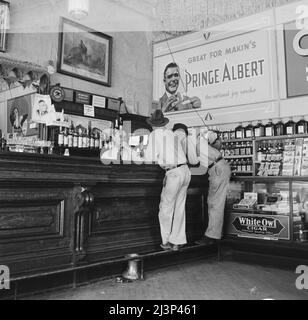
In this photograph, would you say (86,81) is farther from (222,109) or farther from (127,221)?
(127,221)

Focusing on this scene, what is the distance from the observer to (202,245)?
16.0 ft

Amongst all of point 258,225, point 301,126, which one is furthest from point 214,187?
point 301,126

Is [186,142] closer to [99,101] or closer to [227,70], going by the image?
[99,101]

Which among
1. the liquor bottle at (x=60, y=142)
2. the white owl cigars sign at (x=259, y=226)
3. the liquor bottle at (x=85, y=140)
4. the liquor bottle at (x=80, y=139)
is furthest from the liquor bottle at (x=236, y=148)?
the liquor bottle at (x=60, y=142)

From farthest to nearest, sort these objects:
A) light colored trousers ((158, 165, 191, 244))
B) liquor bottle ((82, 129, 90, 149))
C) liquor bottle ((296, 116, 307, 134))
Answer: liquor bottle ((82, 129, 90, 149))
liquor bottle ((296, 116, 307, 134))
light colored trousers ((158, 165, 191, 244))

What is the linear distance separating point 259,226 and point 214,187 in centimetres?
77

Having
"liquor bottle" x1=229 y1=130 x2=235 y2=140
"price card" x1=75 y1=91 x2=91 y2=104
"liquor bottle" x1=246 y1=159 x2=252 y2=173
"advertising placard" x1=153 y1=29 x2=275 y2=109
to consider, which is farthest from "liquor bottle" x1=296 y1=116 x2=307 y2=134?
"price card" x1=75 y1=91 x2=91 y2=104

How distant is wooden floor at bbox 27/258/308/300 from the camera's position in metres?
3.33

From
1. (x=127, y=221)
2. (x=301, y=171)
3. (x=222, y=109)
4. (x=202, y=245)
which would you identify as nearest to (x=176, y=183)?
(x=127, y=221)

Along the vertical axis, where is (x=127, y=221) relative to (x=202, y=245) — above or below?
above

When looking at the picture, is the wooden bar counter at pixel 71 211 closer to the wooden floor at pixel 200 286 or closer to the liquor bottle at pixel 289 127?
the wooden floor at pixel 200 286

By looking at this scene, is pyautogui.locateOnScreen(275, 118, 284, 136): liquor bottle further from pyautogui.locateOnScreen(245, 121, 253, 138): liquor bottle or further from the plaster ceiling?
the plaster ceiling

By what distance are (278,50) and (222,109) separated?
4.46 feet

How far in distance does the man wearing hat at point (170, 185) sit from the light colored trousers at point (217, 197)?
699 millimetres
